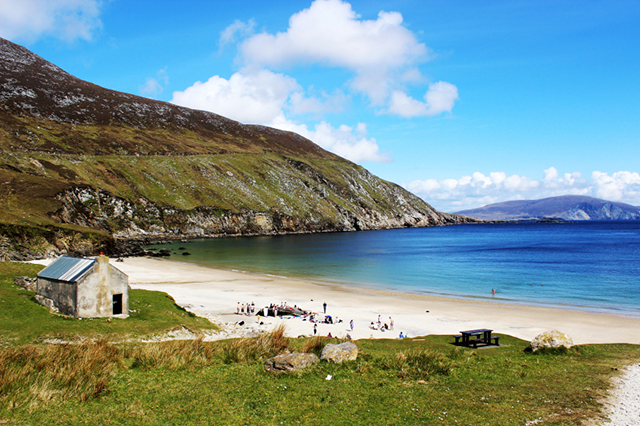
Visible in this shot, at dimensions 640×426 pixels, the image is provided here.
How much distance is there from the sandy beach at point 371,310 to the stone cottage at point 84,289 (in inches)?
358

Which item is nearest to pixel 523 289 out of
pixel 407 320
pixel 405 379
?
pixel 407 320

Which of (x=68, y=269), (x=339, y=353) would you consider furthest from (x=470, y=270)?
(x=68, y=269)

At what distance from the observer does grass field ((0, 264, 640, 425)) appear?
10.3 meters

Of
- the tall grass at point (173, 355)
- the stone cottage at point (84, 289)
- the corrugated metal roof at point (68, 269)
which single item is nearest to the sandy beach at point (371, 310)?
the stone cottage at point (84, 289)

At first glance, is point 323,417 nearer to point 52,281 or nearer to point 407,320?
point 52,281

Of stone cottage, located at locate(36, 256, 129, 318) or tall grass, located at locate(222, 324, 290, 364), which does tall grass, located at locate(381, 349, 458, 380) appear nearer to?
tall grass, located at locate(222, 324, 290, 364)

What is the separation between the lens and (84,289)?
977 inches

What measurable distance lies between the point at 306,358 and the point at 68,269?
20101 mm

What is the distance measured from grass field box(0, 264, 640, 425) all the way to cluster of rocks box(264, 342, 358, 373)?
368 millimetres

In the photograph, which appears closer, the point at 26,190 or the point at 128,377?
the point at 128,377

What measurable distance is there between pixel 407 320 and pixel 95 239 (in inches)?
2629

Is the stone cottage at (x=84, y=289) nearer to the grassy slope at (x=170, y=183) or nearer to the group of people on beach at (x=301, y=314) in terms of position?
the group of people on beach at (x=301, y=314)

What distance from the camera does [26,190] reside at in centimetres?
8362

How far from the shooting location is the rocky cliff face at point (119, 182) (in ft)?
273
